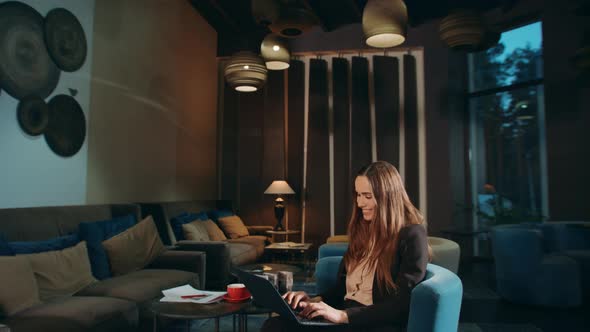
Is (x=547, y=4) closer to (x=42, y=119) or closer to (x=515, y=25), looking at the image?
(x=515, y=25)

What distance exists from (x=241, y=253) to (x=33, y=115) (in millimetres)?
2558

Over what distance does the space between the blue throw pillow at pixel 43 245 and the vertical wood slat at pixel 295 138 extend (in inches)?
158

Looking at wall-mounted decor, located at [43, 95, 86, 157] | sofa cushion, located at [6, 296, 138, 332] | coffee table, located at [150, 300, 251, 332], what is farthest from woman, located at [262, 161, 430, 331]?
wall-mounted decor, located at [43, 95, 86, 157]

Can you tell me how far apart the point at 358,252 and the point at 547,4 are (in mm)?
5572

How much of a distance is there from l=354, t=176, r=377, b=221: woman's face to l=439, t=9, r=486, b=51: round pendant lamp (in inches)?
93.9

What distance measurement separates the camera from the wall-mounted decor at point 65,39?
11.6ft

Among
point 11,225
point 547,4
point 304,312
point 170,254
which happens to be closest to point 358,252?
point 304,312

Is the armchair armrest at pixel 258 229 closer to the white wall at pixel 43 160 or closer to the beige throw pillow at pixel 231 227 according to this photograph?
the beige throw pillow at pixel 231 227

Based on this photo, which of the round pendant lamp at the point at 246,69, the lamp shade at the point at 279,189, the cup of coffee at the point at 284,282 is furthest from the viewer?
the lamp shade at the point at 279,189

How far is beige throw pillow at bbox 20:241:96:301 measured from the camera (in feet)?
8.44

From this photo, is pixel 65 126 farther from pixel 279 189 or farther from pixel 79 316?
pixel 279 189

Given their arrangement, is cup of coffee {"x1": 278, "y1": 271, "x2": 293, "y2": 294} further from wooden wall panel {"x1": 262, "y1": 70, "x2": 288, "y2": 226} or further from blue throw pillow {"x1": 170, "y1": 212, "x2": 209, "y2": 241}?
wooden wall panel {"x1": 262, "y1": 70, "x2": 288, "y2": 226}

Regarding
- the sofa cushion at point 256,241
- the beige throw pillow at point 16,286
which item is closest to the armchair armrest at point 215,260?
the sofa cushion at point 256,241

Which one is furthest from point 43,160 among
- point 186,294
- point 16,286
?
point 186,294
